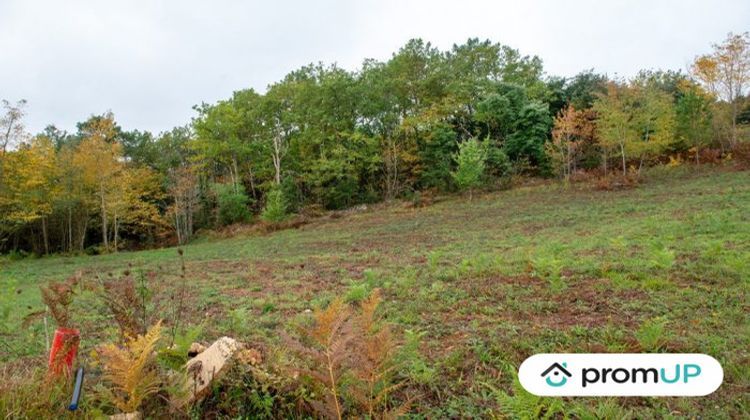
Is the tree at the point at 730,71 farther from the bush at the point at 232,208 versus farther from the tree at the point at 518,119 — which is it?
the bush at the point at 232,208

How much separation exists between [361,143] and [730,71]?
22914mm

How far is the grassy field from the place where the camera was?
2.88 metres

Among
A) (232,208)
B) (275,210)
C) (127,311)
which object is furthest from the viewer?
(232,208)

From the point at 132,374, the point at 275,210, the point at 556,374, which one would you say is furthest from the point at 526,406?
the point at 275,210

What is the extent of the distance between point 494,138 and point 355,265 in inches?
889

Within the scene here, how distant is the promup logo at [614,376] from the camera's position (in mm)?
2477

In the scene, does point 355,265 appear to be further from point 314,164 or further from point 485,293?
point 314,164

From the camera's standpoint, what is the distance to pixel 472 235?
13.2 metres

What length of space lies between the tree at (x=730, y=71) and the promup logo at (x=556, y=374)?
96.5 feet

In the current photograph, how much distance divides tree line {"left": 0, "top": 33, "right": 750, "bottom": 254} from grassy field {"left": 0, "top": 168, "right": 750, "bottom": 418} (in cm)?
1165

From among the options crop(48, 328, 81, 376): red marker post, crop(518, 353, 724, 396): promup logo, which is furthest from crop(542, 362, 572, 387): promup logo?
crop(48, 328, 81, 376): red marker post

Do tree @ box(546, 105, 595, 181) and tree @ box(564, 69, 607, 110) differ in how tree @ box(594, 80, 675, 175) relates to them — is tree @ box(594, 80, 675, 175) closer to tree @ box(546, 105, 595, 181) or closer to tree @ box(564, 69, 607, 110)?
tree @ box(546, 105, 595, 181)

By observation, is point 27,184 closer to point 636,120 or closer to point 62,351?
point 62,351

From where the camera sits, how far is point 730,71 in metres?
24.4
